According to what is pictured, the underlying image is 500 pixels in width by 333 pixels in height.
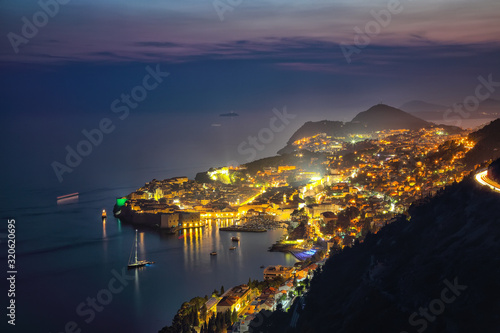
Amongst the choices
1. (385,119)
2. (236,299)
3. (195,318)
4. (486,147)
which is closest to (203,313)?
(195,318)

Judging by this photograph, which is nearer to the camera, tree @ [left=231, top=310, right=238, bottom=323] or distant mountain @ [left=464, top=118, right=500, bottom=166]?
tree @ [left=231, top=310, right=238, bottom=323]

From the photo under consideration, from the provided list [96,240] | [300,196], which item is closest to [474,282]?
[96,240]

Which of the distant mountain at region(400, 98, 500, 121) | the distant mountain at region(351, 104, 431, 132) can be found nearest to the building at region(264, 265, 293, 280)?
the distant mountain at region(400, 98, 500, 121)

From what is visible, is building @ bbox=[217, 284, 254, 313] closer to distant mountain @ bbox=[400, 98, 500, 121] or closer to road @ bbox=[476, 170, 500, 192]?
road @ bbox=[476, 170, 500, 192]

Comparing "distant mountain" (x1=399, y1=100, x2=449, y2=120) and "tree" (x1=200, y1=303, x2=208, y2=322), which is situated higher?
"distant mountain" (x1=399, y1=100, x2=449, y2=120)
